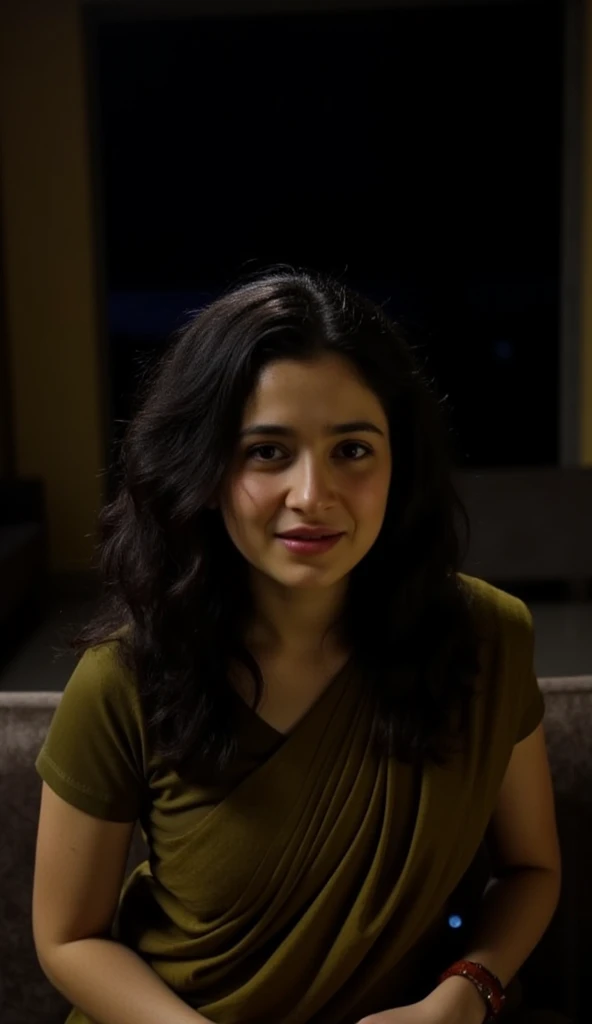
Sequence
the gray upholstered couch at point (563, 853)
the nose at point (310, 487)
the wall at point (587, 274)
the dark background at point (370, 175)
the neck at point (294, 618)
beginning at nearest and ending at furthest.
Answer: the nose at point (310, 487), the neck at point (294, 618), the gray upholstered couch at point (563, 853), the wall at point (587, 274), the dark background at point (370, 175)

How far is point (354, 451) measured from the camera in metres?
0.95

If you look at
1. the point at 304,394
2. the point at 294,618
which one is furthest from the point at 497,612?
the point at 304,394

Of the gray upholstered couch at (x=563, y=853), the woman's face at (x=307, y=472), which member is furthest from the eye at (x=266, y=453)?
the gray upholstered couch at (x=563, y=853)

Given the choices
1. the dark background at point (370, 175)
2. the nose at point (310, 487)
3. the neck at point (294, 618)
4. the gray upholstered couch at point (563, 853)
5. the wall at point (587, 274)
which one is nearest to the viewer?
the nose at point (310, 487)

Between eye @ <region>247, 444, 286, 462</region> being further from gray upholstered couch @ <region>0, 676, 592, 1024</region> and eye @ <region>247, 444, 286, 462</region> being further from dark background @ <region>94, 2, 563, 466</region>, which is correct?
dark background @ <region>94, 2, 563, 466</region>

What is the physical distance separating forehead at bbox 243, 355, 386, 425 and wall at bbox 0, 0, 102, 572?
3.91 m

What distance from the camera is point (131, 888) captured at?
3.62 ft

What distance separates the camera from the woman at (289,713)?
3.09ft

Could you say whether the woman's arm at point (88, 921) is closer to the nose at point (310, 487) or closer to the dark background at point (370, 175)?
the nose at point (310, 487)

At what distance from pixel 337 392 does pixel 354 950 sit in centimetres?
47

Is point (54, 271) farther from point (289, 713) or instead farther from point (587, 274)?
point (289, 713)

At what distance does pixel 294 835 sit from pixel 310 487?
0.30 metres

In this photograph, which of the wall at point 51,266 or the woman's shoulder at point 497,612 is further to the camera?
the wall at point 51,266

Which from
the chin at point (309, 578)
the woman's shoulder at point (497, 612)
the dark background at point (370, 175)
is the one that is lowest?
the woman's shoulder at point (497, 612)
